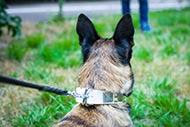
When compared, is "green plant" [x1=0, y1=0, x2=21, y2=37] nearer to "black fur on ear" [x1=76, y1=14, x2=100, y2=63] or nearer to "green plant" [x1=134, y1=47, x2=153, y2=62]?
"green plant" [x1=134, y1=47, x2=153, y2=62]

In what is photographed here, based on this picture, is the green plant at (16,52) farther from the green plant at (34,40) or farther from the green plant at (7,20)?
the green plant at (34,40)

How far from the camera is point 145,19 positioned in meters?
6.74

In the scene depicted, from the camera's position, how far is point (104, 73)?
2.29 metres

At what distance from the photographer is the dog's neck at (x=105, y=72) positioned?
7.46ft

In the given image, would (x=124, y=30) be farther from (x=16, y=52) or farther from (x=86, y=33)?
(x=16, y=52)

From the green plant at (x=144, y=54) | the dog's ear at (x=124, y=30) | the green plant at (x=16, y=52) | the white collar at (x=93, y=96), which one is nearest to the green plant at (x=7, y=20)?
the green plant at (x=16, y=52)

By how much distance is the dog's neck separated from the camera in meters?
2.27

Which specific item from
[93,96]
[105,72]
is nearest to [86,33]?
[105,72]

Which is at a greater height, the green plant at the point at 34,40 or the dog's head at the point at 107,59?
the dog's head at the point at 107,59

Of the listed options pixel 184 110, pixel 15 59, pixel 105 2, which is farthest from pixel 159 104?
pixel 105 2

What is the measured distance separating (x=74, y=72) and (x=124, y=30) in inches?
88.4

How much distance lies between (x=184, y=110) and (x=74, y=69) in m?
1.77

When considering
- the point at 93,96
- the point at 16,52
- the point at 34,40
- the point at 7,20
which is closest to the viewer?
the point at 93,96

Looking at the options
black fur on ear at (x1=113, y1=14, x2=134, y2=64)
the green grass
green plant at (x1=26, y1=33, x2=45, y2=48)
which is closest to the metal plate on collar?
black fur on ear at (x1=113, y1=14, x2=134, y2=64)
